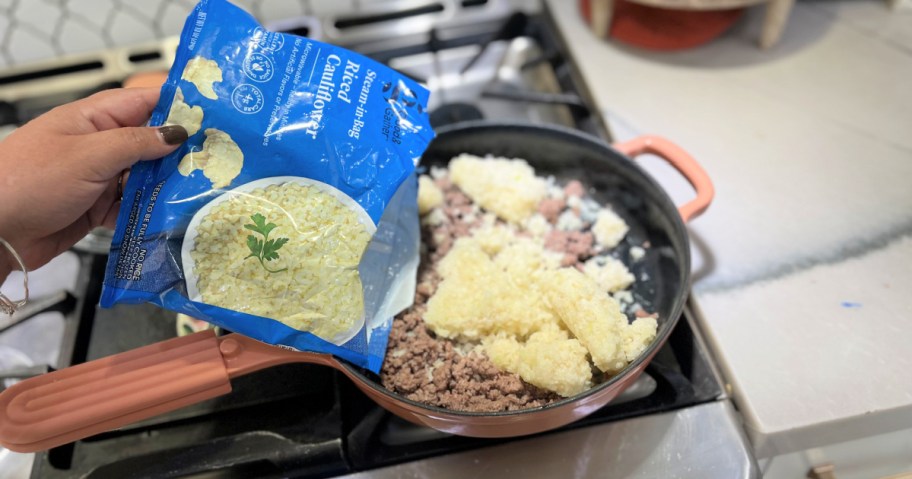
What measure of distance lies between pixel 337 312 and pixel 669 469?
0.41 metres

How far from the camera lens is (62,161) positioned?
22.9 inches

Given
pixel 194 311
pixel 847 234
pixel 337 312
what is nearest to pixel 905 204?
pixel 847 234

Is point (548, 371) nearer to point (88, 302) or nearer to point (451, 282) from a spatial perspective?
point (451, 282)

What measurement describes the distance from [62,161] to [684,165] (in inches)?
28.8

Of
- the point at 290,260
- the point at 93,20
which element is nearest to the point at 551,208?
the point at 290,260

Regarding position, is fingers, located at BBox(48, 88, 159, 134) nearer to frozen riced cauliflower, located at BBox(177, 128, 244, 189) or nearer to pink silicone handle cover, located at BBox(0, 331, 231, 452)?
frozen riced cauliflower, located at BBox(177, 128, 244, 189)

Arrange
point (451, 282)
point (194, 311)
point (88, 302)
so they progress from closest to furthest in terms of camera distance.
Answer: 1. point (194, 311)
2. point (451, 282)
3. point (88, 302)

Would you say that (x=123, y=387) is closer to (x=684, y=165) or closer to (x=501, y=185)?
(x=501, y=185)

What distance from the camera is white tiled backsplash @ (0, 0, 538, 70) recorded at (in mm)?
1136

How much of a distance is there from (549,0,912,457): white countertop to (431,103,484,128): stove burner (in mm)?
224

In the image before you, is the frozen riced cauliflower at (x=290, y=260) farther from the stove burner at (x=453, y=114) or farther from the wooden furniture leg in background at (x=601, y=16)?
the wooden furniture leg in background at (x=601, y=16)

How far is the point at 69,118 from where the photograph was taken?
615 mm


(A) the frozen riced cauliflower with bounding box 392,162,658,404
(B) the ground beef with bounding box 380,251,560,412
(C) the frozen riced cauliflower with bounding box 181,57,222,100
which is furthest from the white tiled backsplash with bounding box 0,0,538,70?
(B) the ground beef with bounding box 380,251,560,412

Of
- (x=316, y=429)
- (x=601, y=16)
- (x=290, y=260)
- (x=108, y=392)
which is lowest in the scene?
(x=316, y=429)
